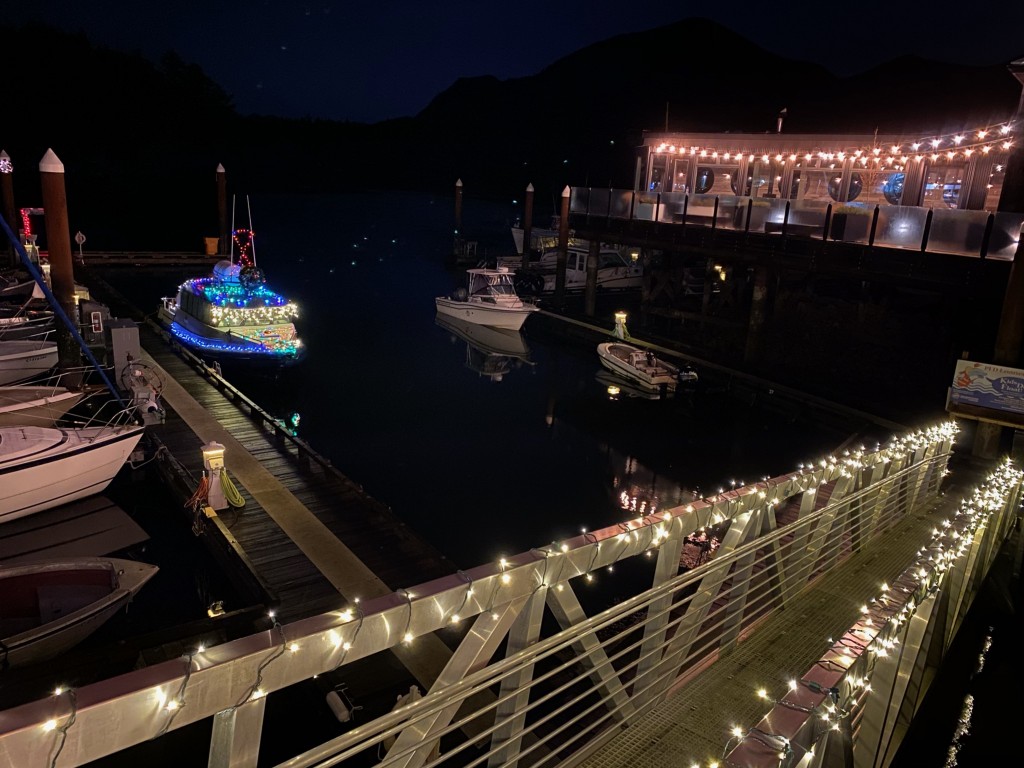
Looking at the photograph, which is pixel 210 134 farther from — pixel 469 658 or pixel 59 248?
pixel 469 658

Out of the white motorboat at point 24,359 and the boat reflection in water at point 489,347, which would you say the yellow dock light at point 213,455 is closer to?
the white motorboat at point 24,359

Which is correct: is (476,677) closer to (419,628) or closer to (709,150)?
(419,628)

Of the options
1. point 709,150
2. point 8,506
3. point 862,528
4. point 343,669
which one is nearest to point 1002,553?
point 862,528

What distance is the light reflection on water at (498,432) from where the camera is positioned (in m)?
15.3

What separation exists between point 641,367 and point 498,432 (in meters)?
5.51

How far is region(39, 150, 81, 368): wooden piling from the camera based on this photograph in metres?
14.8

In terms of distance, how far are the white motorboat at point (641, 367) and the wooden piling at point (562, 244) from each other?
725cm

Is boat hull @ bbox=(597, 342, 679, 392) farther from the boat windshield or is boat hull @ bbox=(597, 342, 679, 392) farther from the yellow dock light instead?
the yellow dock light

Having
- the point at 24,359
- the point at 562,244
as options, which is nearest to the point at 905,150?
the point at 562,244

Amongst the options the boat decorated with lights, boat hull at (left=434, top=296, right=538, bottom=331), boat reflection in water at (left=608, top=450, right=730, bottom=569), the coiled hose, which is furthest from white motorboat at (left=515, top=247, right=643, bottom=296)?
the coiled hose

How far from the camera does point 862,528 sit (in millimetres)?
7453

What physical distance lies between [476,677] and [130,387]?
1380cm

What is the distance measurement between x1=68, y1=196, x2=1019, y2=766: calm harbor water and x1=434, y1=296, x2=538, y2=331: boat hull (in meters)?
1.03

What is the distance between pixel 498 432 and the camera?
66.5ft
